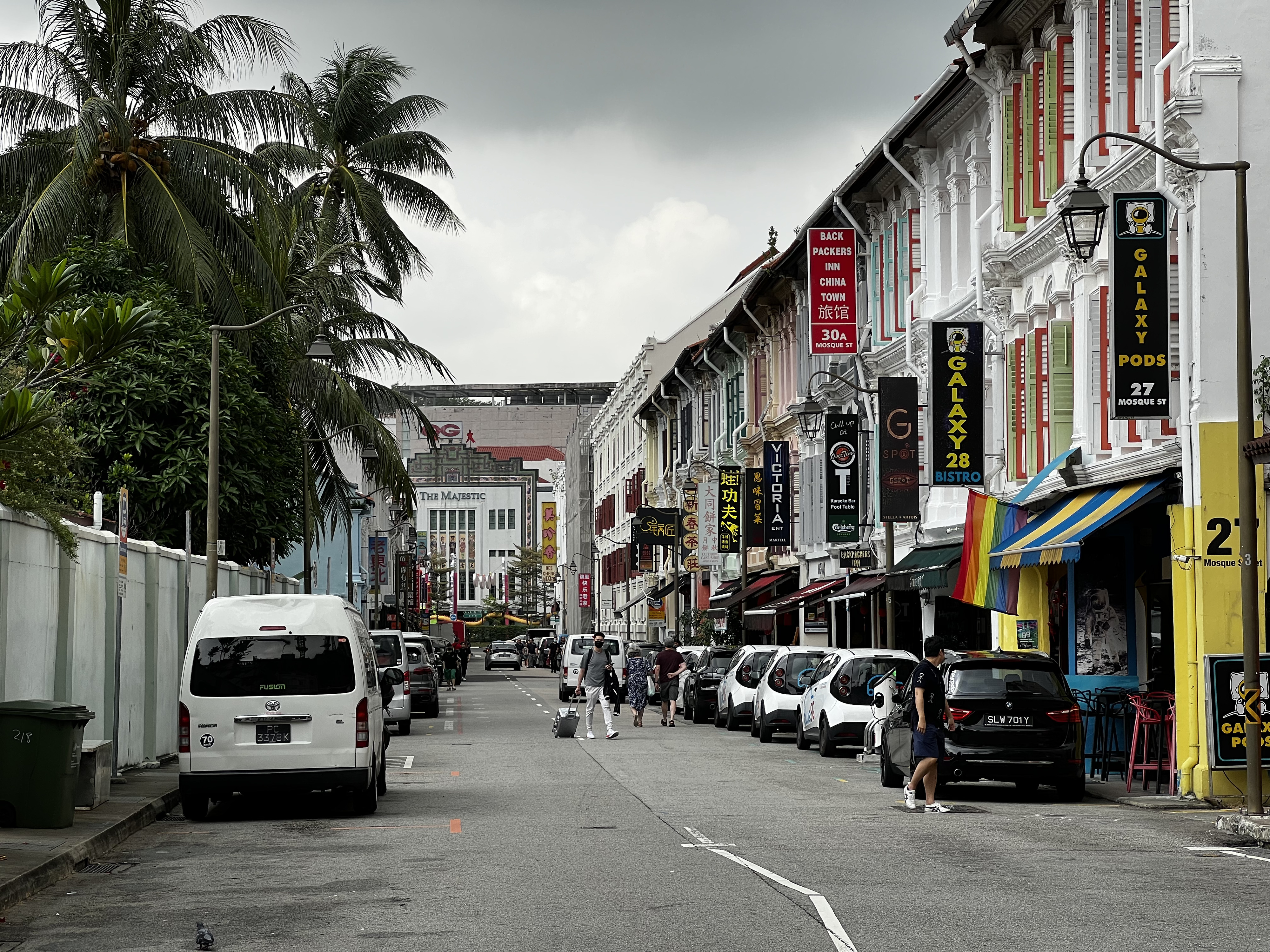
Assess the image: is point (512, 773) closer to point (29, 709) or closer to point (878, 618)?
point (29, 709)

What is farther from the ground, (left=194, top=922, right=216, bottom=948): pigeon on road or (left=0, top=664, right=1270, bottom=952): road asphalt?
(left=194, top=922, right=216, bottom=948): pigeon on road

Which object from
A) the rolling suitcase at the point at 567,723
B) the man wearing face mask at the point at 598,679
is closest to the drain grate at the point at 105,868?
the rolling suitcase at the point at 567,723

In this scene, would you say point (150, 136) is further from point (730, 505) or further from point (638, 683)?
point (730, 505)

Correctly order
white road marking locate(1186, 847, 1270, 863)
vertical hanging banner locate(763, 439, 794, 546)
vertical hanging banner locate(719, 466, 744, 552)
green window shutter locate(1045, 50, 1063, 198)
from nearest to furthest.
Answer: white road marking locate(1186, 847, 1270, 863) < green window shutter locate(1045, 50, 1063, 198) < vertical hanging banner locate(763, 439, 794, 546) < vertical hanging banner locate(719, 466, 744, 552)

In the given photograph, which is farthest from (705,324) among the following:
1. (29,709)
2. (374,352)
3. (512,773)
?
(29,709)

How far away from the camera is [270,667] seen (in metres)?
16.0

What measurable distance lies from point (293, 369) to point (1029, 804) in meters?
24.3

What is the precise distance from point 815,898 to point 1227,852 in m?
4.72

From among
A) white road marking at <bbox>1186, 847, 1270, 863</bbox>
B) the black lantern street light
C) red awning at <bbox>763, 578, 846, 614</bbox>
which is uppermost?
the black lantern street light

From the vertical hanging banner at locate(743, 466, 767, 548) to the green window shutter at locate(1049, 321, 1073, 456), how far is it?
20.0m

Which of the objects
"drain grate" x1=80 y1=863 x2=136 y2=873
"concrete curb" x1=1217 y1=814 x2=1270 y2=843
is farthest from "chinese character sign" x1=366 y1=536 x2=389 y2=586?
"drain grate" x1=80 y1=863 x2=136 y2=873

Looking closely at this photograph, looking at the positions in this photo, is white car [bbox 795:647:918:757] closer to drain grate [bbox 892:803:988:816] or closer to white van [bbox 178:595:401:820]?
drain grate [bbox 892:803:988:816]

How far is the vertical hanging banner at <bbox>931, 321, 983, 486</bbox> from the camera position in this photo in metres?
25.7

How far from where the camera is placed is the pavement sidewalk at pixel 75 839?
11281 millimetres
